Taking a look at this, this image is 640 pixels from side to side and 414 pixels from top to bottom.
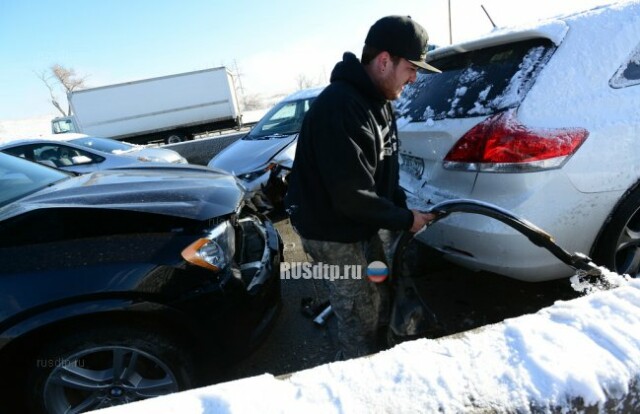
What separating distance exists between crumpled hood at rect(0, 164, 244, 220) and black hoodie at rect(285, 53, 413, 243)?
66 cm

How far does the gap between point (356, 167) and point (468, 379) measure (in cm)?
97

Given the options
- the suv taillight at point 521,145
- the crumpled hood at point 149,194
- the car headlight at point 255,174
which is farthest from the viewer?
the car headlight at point 255,174

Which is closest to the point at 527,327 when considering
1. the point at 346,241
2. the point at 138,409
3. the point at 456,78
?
the point at 138,409

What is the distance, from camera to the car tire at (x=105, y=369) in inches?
66.8

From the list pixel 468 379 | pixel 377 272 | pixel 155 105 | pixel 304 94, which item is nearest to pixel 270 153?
pixel 304 94

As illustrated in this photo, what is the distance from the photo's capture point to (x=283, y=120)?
6.27 metres

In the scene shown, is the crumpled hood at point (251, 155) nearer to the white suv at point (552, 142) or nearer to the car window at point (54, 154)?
the car window at point (54, 154)

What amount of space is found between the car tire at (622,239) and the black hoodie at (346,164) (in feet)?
4.17

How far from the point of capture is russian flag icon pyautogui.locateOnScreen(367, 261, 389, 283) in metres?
2.00

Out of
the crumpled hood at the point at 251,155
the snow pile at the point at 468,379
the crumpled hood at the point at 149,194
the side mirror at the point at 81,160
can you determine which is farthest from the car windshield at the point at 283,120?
the snow pile at the point at 468,379

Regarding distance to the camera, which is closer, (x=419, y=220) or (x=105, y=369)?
(x=419, y=220)

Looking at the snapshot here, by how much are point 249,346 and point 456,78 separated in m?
1.99

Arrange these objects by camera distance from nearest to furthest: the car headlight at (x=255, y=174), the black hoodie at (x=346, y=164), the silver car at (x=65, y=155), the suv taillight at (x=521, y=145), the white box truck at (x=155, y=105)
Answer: the black hoodie at (x=346, y=164)
the suv taillight at (x=521, y=145)
the car headlight at (x=255, y=174)
the silver car at (x=65, y=155)
the white box truck at (x=155, y=105)

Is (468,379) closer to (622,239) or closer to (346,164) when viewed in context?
(346,164)
